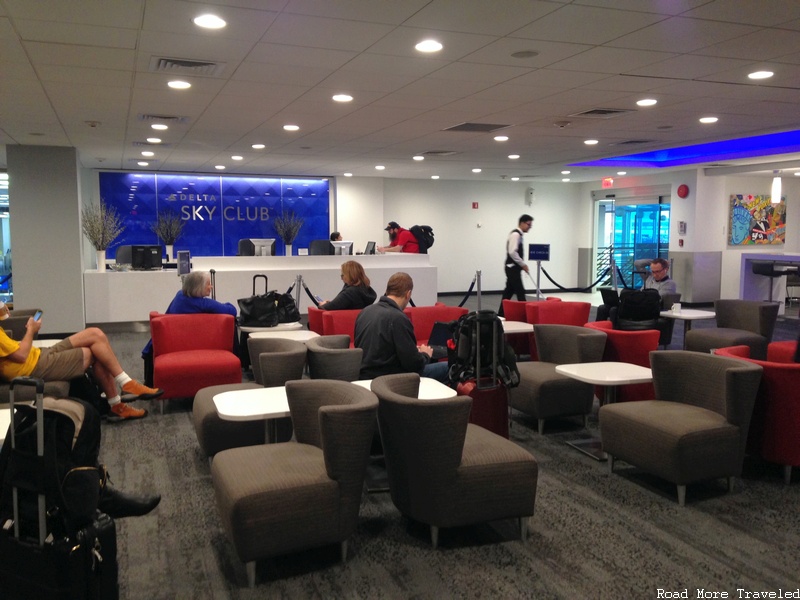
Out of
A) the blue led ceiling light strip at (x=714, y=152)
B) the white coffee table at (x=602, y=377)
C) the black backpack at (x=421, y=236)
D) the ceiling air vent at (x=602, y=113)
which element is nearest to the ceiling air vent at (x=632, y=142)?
the blue led ceiling light strip at (x=714, y=152)

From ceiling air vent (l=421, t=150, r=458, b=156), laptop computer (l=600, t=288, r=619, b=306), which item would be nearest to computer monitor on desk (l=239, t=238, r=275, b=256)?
ceiling air vent (l=421, t=150, r=458, b=156)

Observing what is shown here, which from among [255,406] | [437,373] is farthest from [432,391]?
[437,373]

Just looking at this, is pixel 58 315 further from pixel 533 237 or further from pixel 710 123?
pixel 533 237

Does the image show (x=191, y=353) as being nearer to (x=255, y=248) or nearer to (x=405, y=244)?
(x=255, y=248)

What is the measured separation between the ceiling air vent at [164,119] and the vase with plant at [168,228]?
16.3 ft

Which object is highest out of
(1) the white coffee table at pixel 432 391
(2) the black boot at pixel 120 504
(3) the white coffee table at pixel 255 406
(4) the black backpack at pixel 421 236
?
(4) the black backpack at pixel 421 236

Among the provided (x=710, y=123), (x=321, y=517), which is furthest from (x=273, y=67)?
(x=710, y=123)

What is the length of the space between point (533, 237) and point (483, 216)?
147 cm

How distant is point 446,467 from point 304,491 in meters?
0.69

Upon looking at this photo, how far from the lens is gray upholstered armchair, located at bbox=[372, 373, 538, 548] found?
128 inches

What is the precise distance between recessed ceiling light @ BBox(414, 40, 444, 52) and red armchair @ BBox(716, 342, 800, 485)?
2939 millimetres

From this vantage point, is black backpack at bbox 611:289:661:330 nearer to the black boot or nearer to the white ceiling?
the white ceiling

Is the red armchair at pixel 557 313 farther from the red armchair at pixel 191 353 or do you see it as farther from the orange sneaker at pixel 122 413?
the orange sneaker at pixel 122 413

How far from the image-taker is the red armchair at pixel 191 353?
5.90m
